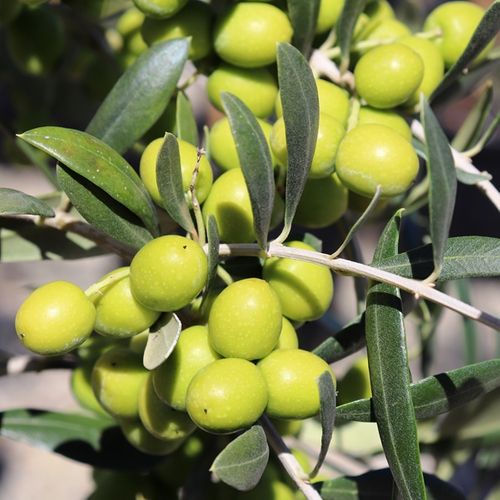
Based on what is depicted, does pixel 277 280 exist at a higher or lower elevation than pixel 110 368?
higher

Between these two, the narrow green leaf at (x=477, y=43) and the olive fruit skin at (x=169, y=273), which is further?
the narrow green leaf at (x=477, y=43)

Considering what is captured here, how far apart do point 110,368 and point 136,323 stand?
0.13 m

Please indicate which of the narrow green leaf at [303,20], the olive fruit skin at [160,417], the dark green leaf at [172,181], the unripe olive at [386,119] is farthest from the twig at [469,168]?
the olive fruit skin at [160,417]

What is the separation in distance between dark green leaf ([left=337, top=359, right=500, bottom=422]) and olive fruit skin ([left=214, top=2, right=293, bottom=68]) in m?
0.36

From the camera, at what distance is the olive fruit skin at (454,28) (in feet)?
2.76

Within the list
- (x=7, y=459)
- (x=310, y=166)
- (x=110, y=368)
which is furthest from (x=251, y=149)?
(x=7, y=459)

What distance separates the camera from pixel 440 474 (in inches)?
42.7

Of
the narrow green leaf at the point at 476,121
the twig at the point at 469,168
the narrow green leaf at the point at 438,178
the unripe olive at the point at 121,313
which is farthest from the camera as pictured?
the narrow green leaf at the point at 476,121

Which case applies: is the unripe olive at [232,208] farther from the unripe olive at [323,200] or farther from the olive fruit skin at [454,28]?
the olive fruit skin at [454,28]

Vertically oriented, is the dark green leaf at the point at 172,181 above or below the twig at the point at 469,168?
above

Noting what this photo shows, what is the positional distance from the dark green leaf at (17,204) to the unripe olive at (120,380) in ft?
0.55

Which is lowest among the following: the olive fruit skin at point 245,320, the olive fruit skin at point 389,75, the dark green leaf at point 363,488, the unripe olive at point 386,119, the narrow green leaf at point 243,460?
the dark green leaf at point 363,488

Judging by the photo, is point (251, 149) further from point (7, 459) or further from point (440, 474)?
point (7, 459)

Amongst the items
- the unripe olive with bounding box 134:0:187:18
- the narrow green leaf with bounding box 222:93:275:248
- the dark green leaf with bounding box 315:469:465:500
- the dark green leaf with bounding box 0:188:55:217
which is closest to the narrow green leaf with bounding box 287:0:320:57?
the unripe olive with bounding box 134:0:187:18
